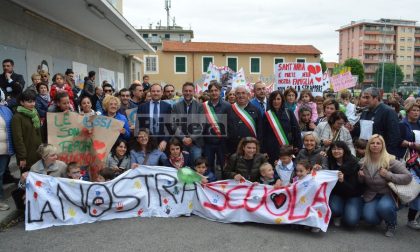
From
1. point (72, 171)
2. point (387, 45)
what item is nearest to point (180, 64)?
point (72, 171)

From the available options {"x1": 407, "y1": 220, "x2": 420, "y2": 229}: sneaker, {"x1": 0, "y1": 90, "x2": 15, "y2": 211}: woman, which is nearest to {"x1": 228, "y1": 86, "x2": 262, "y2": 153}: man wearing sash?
{"x1": 407, "y1": 220, "x2": 420, "y2": 229}: sneaker

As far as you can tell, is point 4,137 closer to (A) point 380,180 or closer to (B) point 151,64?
(A) point 380,180

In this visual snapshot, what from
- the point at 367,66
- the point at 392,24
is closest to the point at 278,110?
the point at 367,66

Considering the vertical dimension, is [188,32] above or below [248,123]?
above

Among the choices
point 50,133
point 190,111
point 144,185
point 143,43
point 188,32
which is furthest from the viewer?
point 188,32

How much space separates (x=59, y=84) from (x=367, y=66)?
113 metres

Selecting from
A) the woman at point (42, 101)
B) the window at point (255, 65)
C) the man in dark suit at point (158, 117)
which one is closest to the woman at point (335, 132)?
the man in dark suit at point (158, 117)

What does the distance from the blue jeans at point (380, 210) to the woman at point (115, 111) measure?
152 inches

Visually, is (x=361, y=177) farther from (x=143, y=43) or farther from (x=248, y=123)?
(x=143, y=43)

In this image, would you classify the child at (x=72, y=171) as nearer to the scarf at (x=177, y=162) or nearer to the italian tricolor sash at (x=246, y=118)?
the scarf at (x=177, y=162)

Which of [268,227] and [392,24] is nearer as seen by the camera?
[268,227]

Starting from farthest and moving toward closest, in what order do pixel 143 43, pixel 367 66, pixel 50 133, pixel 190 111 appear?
pixel 367 66 < pixel 143 43 < pixel 190 111 < pixel 50 133

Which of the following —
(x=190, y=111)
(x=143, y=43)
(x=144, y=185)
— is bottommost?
(x=144, y=185)

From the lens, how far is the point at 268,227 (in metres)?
4.90
